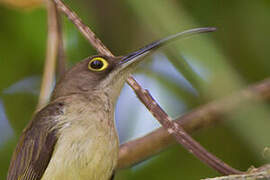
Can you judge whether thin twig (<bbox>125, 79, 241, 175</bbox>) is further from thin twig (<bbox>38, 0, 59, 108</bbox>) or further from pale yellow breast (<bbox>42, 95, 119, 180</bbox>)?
thin twig (<bbox>38, 0, 59, 108</bbox>)

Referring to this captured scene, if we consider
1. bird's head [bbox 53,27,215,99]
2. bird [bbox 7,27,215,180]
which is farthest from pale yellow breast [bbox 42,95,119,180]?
bird's head [bbox 53,27,215,99]

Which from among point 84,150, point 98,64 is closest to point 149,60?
point 98,64

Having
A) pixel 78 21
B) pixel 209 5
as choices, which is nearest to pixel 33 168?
pixel 78 21

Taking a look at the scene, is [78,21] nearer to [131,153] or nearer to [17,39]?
[131,153]

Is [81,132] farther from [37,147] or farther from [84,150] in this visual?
[37,147]

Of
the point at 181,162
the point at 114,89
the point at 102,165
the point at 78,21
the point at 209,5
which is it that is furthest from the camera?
the point at 209,5

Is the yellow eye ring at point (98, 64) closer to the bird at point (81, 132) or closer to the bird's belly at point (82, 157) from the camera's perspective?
the bird at point (81, 132)
